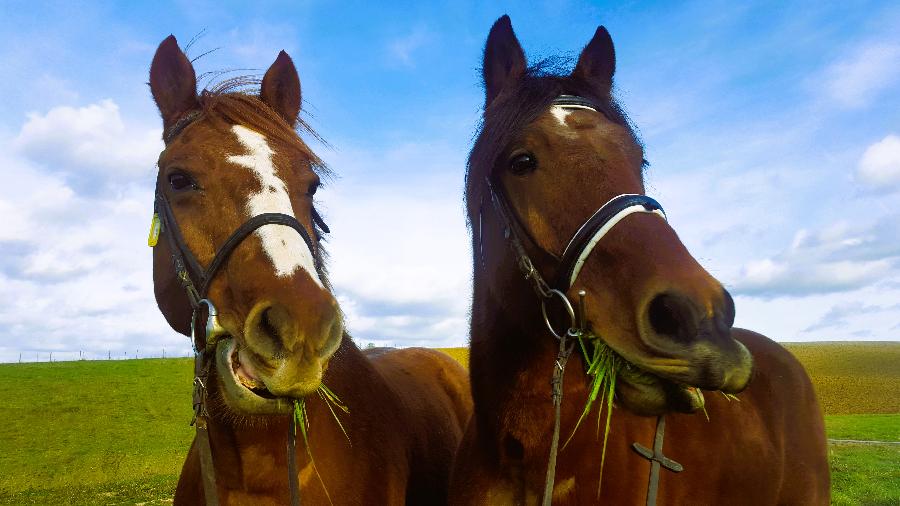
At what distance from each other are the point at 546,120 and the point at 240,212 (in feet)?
5.13

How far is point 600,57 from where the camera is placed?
387cm

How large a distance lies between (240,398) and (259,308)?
38cm

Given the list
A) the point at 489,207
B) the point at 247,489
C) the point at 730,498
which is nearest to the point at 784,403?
the point at 730,498

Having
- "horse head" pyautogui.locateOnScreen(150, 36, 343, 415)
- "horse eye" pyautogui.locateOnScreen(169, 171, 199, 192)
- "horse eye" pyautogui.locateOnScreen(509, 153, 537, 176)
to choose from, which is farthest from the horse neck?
"horse eye" pyautogui.locateOnScreen(169, 171, 199, 192)

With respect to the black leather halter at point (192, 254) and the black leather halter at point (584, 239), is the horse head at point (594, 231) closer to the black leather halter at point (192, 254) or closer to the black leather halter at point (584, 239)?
the black leather halter at point (584, 239)

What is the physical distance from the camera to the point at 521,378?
304 cm

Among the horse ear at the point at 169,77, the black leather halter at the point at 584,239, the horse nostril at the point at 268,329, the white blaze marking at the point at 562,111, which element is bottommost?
the horse nostril at the point at 268,329

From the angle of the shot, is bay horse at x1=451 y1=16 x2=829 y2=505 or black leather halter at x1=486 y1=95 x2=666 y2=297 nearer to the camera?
bay horse at x1=451 y1=16 x2=829 y2=505

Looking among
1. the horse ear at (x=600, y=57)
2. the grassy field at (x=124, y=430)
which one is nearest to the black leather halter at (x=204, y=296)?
the horse ear at (x=600, y=57)

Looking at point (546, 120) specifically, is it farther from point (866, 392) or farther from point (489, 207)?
point (866, 392)

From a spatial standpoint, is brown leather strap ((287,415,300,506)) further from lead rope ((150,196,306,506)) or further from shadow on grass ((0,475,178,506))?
shadow on grass ((0,475,178,506))

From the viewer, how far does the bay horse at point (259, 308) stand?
243 cm

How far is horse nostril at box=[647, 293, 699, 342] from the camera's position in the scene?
84.4 inches

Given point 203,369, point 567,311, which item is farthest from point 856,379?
point 203,369
